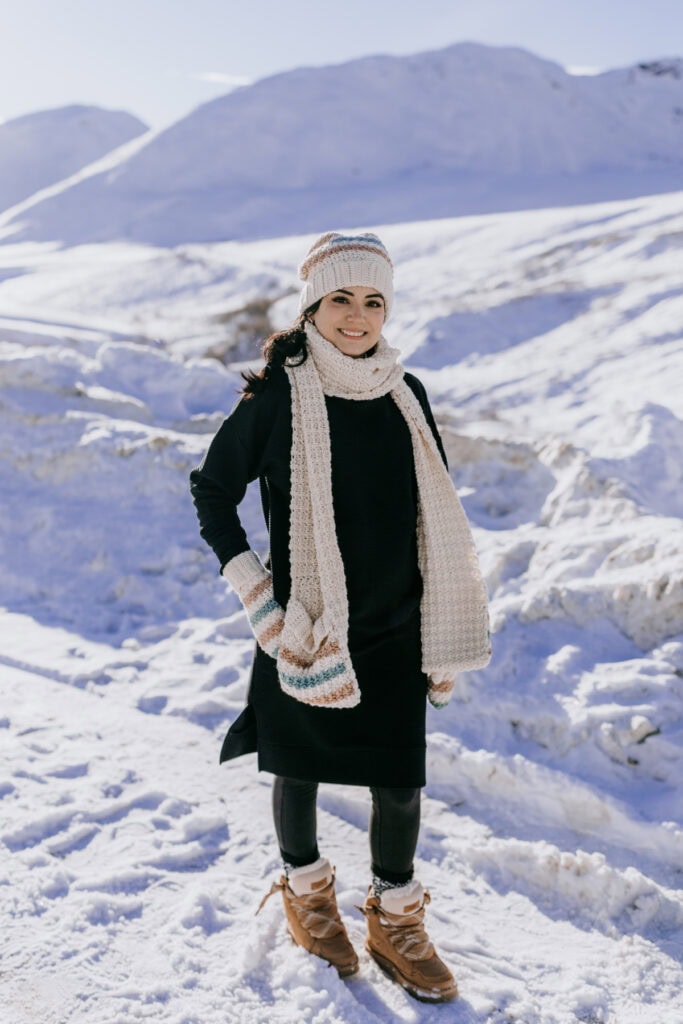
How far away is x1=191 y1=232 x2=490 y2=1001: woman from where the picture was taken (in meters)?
2.19

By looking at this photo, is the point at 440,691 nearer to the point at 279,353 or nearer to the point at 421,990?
the point at 421,990

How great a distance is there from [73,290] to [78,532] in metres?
7.97

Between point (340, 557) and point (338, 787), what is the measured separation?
1433 millimetres

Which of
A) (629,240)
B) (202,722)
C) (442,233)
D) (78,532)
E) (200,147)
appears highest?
(200,147)

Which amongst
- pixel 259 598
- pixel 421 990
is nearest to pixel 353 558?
pixel 259 598

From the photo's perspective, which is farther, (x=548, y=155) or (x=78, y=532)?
(x=548, y=155)

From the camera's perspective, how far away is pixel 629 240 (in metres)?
10.2

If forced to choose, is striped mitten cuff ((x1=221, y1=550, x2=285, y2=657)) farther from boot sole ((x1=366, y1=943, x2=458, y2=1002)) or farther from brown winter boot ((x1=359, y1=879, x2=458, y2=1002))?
boot sole ((x1=366, y1=943, x2=458, y2=1002))

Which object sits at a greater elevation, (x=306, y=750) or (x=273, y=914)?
(x=306, y=750)

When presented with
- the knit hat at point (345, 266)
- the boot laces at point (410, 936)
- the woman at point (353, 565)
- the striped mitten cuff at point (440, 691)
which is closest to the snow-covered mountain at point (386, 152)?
the knit hat at point (345, 266)

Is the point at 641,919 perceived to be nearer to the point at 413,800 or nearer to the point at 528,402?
the point at 413,800

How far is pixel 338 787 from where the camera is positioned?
10.7 ft

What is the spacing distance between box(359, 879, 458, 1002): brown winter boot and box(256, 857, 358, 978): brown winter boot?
85 mm

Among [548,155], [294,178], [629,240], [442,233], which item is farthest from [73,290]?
[548,155]
